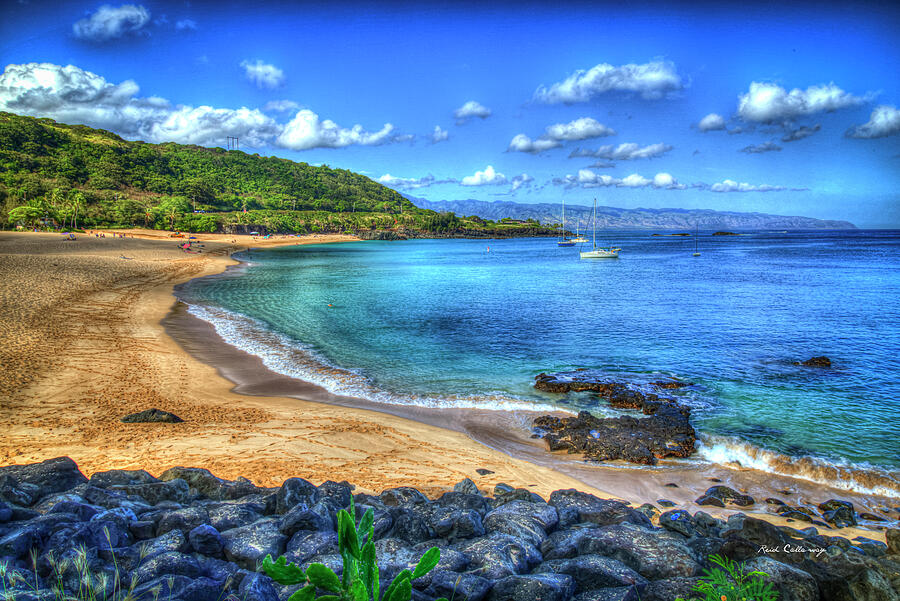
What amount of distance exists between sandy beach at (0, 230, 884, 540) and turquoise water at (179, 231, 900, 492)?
2.37 meters

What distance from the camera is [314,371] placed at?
1895 centimetres

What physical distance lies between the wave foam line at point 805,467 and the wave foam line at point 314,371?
4192 mm

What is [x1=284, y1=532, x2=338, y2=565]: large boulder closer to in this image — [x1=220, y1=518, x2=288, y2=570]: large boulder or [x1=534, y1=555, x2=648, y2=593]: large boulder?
[x1=220, y1=518, x2=288, y2=570]: large boulder

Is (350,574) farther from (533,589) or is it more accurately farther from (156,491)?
(156,491)

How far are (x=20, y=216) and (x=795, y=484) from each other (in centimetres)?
11626

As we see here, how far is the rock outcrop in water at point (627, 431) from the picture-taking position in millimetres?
12109

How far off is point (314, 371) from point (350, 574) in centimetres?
1725

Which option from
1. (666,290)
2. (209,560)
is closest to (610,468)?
(209,560)

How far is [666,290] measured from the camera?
43656mm

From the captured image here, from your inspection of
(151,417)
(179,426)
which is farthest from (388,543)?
(151,417)

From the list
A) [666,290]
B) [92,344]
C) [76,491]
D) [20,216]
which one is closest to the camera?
[76,491]

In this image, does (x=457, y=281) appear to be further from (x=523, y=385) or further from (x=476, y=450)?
(x=476, y=450)

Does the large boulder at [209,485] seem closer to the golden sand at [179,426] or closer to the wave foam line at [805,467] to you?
the golden sand at [179,426]

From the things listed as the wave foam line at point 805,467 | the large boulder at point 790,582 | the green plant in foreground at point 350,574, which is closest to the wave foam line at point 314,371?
the wave foam line at point 805,467
